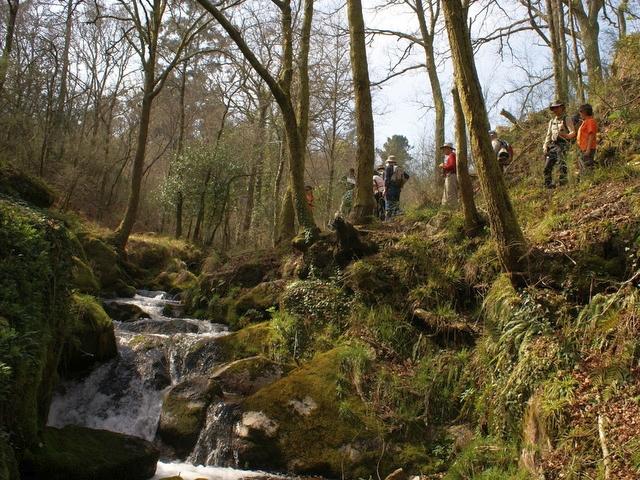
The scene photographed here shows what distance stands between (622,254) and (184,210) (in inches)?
888

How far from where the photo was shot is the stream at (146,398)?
6379mm

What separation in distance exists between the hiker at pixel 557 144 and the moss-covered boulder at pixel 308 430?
516 cm

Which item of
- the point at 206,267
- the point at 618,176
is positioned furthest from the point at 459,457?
the point at 206,267

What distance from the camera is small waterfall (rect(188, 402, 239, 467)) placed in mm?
6398

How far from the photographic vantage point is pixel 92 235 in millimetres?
15211

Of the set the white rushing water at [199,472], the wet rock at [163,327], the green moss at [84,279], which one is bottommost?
the white rushing water at [199,472]

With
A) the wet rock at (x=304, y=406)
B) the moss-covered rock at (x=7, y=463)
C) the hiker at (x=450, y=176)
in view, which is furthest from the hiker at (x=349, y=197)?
the moss-covered rock at (x=7, y=463)

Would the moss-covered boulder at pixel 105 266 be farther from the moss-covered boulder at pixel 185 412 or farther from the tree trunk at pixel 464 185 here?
the tree trunk at pixel 464 185

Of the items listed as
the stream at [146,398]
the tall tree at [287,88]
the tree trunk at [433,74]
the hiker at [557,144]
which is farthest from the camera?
the tree trunk at [433,74]

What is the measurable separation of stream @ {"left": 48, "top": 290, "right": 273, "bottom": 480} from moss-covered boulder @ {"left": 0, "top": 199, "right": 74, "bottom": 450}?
60.9 inches

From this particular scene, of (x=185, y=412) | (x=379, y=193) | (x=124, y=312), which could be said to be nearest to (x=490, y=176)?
(x=185, y=412)

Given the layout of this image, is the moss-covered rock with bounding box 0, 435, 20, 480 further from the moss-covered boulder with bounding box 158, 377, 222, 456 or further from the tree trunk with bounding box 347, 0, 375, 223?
the tree trunk with bounding box 347, 0, 375, 223

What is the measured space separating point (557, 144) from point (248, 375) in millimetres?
6431

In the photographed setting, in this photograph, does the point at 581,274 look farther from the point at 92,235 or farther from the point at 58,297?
the point at 92,235
